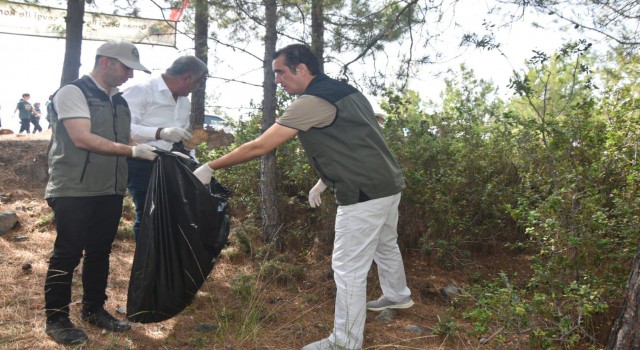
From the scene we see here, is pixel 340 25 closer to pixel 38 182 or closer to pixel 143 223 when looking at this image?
pixel 143 223

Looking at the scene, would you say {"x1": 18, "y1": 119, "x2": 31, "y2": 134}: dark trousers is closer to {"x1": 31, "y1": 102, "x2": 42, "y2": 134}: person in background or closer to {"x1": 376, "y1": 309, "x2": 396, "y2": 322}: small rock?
{"x1": 31, "y1": 102, "x2": 42, "y2": 134}: person in background

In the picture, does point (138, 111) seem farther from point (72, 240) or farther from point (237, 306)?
point (237, 306)

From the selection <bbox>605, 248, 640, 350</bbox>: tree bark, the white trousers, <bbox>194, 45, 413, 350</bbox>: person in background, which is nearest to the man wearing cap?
<bbox>194, 45, 413, 350</bbox>: person in background

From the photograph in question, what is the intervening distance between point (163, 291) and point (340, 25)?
347 centimetres

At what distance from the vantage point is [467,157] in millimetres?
4789

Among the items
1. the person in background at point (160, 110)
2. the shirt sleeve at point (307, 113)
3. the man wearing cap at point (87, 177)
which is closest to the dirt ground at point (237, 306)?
the man wearing cap at point (87, 177)

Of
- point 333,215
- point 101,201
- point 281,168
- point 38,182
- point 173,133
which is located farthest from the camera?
point 38,182

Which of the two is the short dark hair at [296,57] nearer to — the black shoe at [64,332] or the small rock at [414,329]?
the small rock at [414,329]

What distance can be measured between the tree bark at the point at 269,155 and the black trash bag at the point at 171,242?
1573 millimetres

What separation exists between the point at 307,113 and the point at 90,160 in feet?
4.21

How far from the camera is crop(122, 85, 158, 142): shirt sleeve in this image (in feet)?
10.3

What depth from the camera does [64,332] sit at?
265 centimetres

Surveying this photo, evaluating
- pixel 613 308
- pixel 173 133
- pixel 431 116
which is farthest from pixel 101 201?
pixel 431 116

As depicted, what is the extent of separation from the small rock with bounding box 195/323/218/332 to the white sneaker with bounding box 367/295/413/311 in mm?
1060
